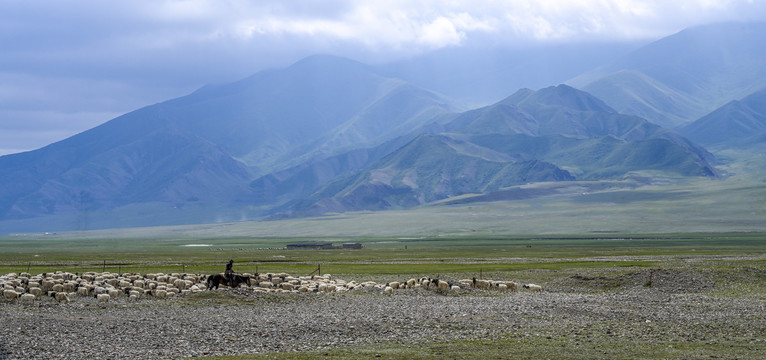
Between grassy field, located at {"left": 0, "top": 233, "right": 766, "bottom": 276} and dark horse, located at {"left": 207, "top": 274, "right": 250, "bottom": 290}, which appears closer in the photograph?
dark horse, located at {"left": 207, "top": 274, "right": 250, "bottom": 290}

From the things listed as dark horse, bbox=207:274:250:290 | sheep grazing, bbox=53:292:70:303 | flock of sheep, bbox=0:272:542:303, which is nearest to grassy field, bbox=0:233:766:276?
flock of sheep, bbox=0:272:542:303

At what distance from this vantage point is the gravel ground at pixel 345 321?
942 inches

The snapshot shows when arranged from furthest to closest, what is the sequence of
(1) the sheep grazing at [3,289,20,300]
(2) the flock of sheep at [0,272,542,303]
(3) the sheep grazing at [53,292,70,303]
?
(2) the flock of sheep at [0,272,542,303] → (3) the sheep grazing at [53,292,70,303] → (1) the sheep grazing at [3,289,20,300]

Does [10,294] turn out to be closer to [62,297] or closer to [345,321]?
[62,297]

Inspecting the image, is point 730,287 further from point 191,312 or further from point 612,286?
point 191,312

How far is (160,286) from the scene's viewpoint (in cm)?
3934

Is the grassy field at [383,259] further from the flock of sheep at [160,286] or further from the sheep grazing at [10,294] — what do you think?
the sheep grazing at [10,294]

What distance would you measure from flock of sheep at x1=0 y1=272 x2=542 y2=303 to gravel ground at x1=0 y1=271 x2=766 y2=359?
1.18 metres

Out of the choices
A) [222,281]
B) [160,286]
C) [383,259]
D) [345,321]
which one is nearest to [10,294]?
[160,286]

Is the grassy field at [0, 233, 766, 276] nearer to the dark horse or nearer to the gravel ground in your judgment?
the dark horse

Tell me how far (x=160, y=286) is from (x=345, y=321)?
14.4 metres

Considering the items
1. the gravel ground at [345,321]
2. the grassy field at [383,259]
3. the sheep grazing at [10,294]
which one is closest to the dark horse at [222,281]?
the gravel ground at [345,321]

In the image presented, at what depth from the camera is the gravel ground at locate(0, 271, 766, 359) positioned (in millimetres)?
23922

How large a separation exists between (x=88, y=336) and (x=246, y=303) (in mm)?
10031
